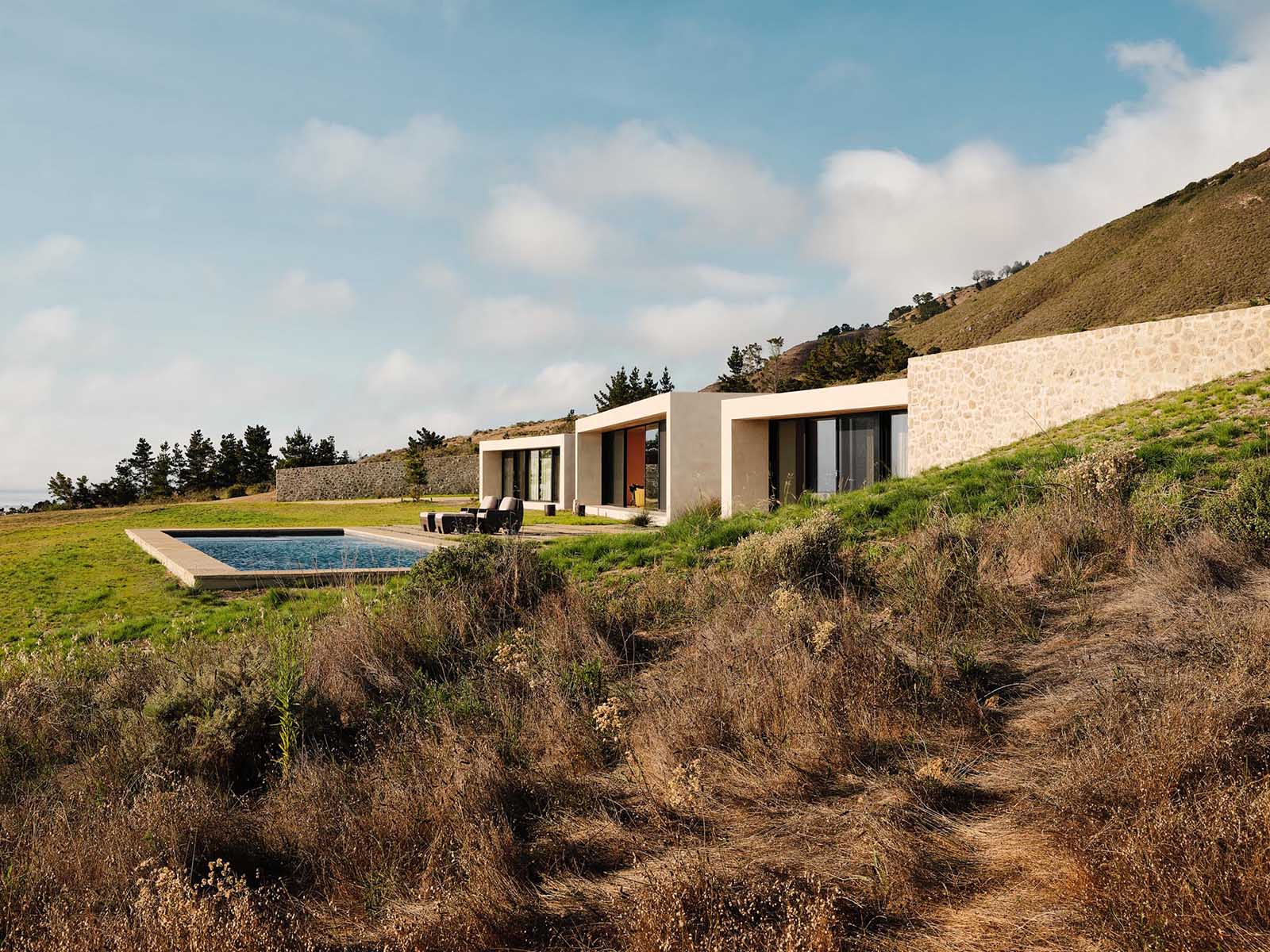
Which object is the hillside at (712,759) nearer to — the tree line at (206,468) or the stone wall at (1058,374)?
the stone wall at (1058,374)

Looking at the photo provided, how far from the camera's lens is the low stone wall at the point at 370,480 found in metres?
39.8

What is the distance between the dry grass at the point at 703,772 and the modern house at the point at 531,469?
73.1 ft

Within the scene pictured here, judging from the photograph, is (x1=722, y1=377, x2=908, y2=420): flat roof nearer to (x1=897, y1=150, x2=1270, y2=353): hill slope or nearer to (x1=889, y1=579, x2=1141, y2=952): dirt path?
(x1=889, y1=579, x2=1141, y2=952): dirt path

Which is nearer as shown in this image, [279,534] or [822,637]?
[822,637]

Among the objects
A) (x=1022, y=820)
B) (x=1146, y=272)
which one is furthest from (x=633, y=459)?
(x=1146, y=272)

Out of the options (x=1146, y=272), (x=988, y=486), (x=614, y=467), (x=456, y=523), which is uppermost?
(x=1146, y=272)

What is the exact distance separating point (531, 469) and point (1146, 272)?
3952cm

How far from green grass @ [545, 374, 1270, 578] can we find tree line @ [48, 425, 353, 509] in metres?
40.3

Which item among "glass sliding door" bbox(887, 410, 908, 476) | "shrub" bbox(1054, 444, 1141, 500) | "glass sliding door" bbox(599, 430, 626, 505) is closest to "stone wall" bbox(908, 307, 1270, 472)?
"glass sliding door" bbox(887, 410, 908, 476)

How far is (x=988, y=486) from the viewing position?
805 cm

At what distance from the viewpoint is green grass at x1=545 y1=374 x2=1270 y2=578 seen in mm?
7133

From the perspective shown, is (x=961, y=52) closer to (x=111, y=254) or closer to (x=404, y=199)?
(x=404, y=199)

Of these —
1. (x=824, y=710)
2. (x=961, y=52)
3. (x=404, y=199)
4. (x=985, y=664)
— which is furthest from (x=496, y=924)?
(x=404, y=199)

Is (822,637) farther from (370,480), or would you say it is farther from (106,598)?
(370,480)
